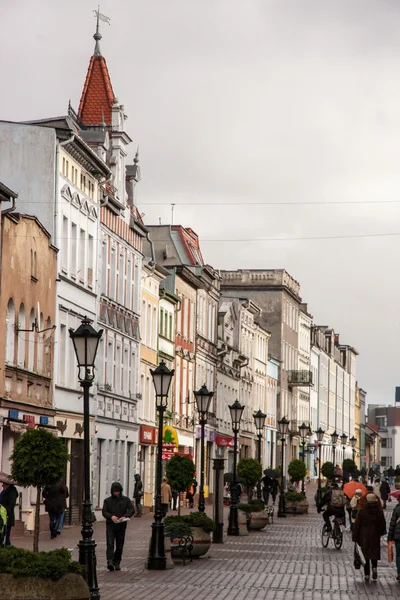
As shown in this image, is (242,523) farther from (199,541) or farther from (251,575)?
(251,575)

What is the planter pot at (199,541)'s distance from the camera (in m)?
28.8

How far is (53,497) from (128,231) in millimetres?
22650

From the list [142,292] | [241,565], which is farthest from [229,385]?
[241,565]

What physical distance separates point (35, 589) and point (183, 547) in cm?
1365

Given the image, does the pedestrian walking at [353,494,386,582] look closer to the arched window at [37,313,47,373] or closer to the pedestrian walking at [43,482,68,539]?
the pedestrian walking at [43,482,68,539]

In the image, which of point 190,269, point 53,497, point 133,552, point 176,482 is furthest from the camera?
point 190,269

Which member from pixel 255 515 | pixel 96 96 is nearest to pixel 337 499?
pixel 255 515

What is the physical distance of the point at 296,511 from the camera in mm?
60000

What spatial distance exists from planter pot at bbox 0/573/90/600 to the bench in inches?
527

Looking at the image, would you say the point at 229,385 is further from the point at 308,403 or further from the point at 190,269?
the point at 308,403

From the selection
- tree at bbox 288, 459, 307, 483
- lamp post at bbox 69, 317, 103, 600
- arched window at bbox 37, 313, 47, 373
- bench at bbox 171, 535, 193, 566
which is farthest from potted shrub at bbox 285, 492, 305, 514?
lamp post at bbox 69, 317, 103, 600

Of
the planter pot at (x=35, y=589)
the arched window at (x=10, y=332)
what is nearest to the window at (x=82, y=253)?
the arched window at (x=10, y=332)

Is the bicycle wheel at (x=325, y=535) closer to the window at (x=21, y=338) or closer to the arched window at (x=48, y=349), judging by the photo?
the window at (x=21, y=338)

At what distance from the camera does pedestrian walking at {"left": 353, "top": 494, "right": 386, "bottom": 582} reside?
987 inches
